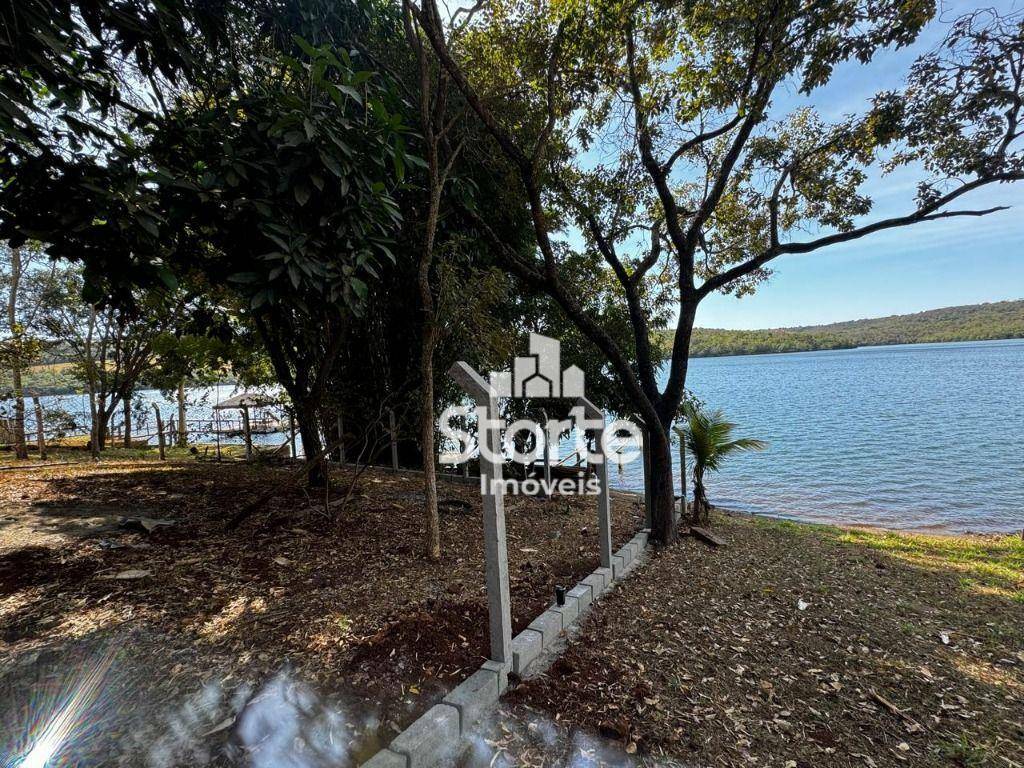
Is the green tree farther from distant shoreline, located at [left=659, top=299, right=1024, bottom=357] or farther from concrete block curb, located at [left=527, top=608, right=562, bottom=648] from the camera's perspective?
distant shoreline, located at [left=659, top=299, right=1024, bottom=357]

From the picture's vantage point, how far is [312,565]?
3.48 metres

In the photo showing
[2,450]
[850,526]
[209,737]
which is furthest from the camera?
[2,450]

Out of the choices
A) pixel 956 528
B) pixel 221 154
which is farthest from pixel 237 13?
pixel 956 528

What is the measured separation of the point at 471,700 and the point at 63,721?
163 centimetres

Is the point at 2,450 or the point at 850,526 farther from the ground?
the point at 2,450

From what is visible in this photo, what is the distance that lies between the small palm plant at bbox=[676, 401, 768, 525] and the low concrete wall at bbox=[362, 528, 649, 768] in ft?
9.26

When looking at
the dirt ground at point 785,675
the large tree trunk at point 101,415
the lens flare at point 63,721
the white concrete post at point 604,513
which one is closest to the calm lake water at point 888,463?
the dirt ground at point 785,675

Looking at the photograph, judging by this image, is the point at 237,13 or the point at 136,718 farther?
the point at 237,13

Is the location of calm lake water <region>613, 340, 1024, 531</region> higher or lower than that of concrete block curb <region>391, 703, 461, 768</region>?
lower

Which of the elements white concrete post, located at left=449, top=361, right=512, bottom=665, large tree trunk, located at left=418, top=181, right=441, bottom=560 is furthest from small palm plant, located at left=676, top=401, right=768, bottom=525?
white concrete post, located at left=449, top=361, right=512, bottom=665

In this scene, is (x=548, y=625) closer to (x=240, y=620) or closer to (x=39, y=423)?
(x=240, y=620)

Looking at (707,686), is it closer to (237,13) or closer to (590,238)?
(590,238)

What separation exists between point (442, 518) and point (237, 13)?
4.73 m

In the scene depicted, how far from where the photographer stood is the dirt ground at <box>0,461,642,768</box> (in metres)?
1.87
